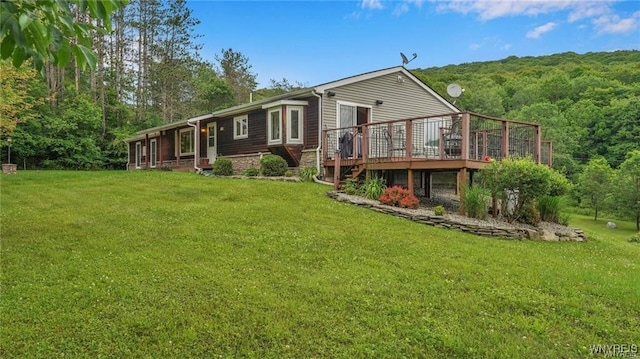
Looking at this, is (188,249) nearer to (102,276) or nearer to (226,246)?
(226,246)

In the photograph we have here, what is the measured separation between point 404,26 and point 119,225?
58.4ft

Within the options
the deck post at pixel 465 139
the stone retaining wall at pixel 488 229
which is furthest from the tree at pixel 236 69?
the stone retaining wall at pixel 488 229

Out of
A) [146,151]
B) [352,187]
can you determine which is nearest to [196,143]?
[146,151]

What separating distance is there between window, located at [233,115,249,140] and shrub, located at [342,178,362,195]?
7.05 m

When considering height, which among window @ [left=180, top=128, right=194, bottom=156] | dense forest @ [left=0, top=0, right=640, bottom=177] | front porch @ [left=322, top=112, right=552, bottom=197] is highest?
dense forest @ [left=0, top=0, right=640, bottom=177]

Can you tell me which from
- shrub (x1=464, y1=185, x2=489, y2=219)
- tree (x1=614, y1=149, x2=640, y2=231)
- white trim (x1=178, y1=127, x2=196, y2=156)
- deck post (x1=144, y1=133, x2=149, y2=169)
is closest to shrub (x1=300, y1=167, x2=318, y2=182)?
shrub (x1=464, y1=185, x2=489, y2=219)

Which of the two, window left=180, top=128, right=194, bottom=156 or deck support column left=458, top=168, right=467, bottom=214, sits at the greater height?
window left=180, top=128, right=194, bottom=156

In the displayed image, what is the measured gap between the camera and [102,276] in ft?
14.8

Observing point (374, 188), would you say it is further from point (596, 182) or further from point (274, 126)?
point (596, 182)

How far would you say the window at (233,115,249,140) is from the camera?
17172 mm

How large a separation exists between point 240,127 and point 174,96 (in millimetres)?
18482

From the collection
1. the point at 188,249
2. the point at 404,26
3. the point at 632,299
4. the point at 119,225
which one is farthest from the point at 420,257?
the point at 404,26

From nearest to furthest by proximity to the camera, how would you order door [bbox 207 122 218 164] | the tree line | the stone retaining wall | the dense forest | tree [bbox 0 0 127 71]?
tree [bbox 0 0 127 71], the stone retaining wall, door [bbox 207 122 218 164], the tree line, the dense forest

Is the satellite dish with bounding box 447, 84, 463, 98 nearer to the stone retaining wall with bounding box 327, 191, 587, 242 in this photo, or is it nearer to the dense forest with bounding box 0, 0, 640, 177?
the stone retaining wall with bounding box 327, 191, 587, 242
